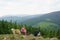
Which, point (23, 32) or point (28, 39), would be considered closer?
point (28, 39)

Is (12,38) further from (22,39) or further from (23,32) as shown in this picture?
(23,32)

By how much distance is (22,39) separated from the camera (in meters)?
16.0

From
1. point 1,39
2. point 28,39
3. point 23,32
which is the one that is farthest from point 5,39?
point 23,32

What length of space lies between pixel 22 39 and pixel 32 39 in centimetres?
77

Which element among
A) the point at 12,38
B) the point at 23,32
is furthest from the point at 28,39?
the point at 23,32

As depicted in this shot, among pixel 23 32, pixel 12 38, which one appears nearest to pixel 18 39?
pixel 12 38

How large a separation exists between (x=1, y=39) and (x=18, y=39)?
132cm

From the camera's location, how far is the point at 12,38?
1542cm

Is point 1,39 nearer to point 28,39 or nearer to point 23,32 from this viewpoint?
point 28,39

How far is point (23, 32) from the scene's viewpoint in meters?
20.0

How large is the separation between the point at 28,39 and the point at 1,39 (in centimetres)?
206

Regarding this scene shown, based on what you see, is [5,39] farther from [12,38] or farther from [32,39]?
[32,39]

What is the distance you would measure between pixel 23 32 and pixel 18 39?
14.7 feet

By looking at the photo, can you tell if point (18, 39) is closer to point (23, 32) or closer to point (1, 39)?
point (1, 39)
